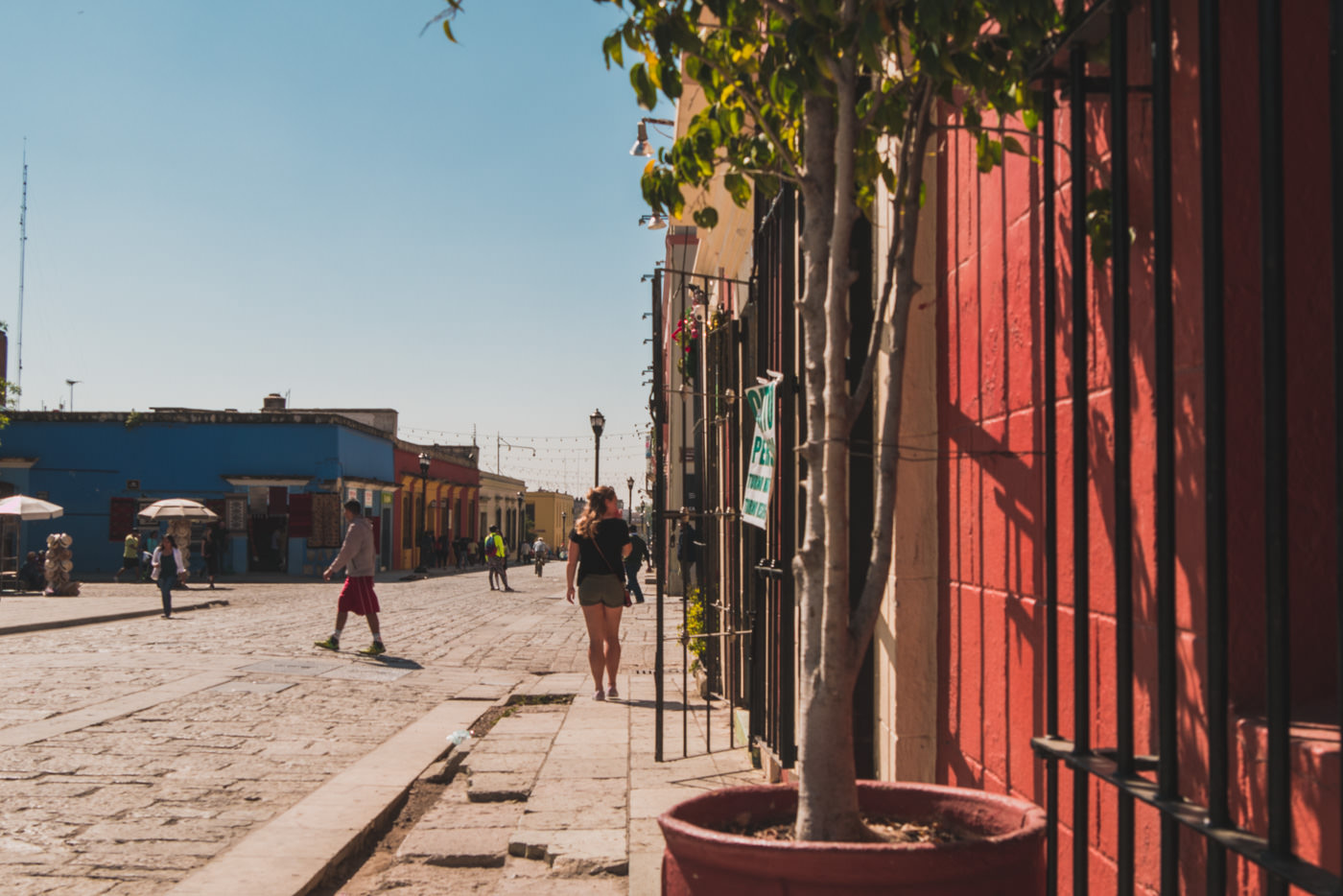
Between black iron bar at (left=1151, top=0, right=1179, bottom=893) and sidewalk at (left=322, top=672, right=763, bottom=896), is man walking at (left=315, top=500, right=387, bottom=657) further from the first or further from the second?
black iron bar at (left=1151, top=0, right=1179, bottom=893)

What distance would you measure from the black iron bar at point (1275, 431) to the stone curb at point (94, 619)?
16802mm

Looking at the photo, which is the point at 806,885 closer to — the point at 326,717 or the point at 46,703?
the point at 326,717

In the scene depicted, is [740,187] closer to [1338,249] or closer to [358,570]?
[1338,249]

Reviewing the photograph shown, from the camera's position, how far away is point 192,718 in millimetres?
8172

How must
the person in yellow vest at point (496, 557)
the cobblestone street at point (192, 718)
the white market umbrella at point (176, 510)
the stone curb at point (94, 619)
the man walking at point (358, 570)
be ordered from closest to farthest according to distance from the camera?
the cobblestone street at point (192, 718)
the man walking at point (358, 570)
the stone curb at point (94, 619)
the white market umbrella at point (176, 510)
the person in yellow vest at point (496, 557)

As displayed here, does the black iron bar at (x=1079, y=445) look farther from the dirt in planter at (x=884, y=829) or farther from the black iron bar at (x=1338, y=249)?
the black iron bar at (x=1338, y=249)

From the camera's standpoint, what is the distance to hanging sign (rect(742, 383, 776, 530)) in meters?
4.87

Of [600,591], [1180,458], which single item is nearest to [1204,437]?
[1180,458]

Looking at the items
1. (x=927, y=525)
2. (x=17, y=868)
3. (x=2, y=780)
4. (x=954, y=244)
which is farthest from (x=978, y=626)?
(x=2, y=780)

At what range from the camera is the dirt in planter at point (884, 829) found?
8.02ft

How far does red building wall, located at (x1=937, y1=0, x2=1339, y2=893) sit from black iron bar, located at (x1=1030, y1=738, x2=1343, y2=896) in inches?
3.9

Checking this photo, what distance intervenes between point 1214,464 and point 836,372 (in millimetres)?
778

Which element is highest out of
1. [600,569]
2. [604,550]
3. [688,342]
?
[688,342]

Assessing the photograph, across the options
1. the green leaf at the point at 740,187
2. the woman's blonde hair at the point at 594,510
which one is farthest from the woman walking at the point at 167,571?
the green leaf at the point at 740,187
